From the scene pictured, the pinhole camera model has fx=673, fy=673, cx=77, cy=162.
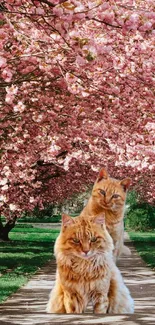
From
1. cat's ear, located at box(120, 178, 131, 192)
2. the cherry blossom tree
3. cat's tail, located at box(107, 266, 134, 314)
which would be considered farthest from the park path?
the cherry blossom tree

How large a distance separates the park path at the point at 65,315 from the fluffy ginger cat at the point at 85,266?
0.12 m

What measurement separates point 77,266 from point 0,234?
32.1 m

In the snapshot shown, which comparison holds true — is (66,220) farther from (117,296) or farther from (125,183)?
(125,183)

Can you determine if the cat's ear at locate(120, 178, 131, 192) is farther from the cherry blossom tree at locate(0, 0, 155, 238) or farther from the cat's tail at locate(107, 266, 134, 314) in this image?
the cherry blossom tree at locate(0, 0, 155, 238)

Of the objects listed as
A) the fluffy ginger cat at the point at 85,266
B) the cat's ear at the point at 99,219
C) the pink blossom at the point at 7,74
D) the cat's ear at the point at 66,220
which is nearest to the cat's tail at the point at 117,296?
the fluffy ginger cat at the point at 85,266

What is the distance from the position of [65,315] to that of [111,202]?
5.55ft

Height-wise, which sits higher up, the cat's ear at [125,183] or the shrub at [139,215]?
the cat's ear at [125,183]

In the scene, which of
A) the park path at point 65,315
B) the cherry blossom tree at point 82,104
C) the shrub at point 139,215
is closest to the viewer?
the park path at point 65,315

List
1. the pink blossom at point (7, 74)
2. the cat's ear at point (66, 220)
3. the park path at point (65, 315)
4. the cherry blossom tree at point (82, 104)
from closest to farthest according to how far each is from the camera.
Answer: the cat's ear at point (66, 220), the park path at point (65, 315), the pink blossom at point (7, 74), the cherry blossom tree at point (82, 104)

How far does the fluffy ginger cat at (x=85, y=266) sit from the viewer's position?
565 cm

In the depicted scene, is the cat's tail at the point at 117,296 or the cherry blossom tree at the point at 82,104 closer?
the cat's tail at the point at 117,296

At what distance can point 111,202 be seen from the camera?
7.21 m

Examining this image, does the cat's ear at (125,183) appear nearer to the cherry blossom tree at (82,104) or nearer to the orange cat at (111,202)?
the orange cat at (111,202)

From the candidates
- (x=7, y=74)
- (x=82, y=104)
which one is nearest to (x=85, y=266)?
(x=7, y=74)
